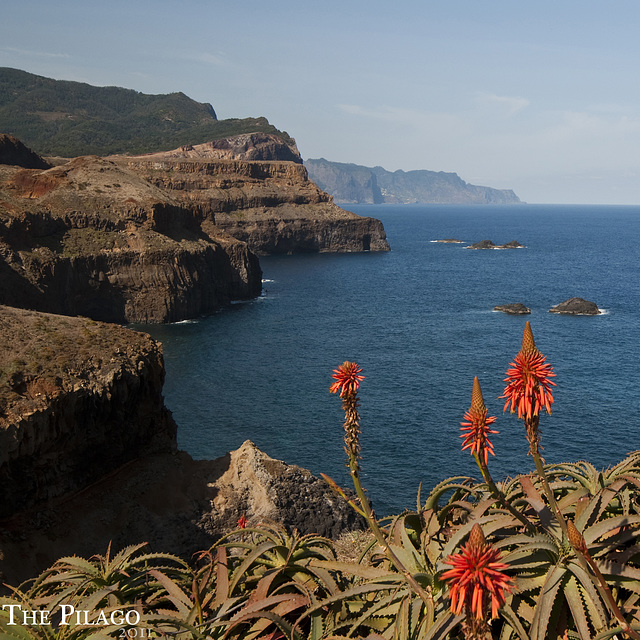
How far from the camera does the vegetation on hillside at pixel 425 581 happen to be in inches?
281

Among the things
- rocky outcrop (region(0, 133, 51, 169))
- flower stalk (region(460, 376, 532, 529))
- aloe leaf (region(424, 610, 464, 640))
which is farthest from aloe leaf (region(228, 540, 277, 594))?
rocky outcrop (region(0, 133, 51, 169))

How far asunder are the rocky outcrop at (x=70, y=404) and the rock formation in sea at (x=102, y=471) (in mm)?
67

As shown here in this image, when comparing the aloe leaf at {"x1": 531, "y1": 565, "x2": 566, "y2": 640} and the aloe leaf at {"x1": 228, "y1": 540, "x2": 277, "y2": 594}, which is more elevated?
the aloe leaf at {"x1": 531, "y1": 565, "x2": 566, "y2": 640}

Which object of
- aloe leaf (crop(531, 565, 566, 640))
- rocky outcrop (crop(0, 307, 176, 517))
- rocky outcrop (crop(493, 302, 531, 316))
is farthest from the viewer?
rocky outcrop (crop(493, 302, 531, 316))

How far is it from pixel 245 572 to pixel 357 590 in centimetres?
227

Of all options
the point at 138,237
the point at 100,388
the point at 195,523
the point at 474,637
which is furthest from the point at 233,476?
the point at 138,237

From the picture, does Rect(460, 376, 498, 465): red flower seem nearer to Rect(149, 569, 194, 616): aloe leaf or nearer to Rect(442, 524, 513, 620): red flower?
Rect(442, 524, 513, 620): red flower

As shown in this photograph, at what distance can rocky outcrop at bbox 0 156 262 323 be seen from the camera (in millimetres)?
83625

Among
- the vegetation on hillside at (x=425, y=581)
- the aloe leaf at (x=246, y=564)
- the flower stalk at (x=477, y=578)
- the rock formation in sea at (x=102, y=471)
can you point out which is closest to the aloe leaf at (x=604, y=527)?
the vegetation on hillside at (x=425, y=581)

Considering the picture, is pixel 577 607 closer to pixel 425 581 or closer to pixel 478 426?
pixel 425 581

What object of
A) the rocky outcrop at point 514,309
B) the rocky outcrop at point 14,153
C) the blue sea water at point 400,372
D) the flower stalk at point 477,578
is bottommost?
the blue sea water at point 400,372

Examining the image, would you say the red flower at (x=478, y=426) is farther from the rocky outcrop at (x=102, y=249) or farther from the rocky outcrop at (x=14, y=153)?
the rocky outcrop at (x=14, y=153)

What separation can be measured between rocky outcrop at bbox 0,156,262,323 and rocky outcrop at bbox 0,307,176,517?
131 feet

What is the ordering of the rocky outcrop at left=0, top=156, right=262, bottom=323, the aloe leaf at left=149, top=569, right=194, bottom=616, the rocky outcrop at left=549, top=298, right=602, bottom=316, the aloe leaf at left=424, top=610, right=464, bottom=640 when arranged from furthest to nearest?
the rocky outcrop at left=549, top=298, right=602, bottom=316, the rocky outcrop at left=0, top=156, right=262, bottom=323, the aloe leaf at left=149, top=569, right=194, bottom=616, the aloe leaf at left=424, top=610, right=464, bottom=640
